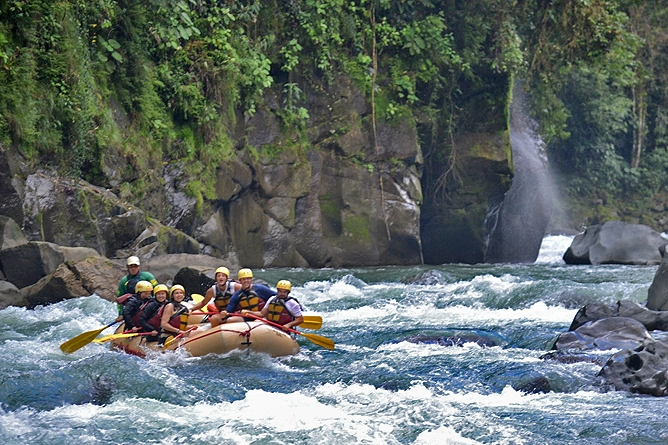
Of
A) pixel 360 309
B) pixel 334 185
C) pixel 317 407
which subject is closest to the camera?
pixel 317 407

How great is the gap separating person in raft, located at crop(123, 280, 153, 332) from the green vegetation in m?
4.35

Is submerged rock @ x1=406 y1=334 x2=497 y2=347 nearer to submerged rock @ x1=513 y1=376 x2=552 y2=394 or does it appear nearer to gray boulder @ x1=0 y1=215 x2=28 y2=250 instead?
submerged rock @ x1=513 y1=376 x2=552 y2=394

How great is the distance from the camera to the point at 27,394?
25.1ft

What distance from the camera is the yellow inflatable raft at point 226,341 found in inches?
372

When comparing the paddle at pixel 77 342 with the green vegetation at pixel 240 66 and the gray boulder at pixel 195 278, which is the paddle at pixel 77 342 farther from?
the green vegetation at pixel 240 66

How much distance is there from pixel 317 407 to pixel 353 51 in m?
12.2

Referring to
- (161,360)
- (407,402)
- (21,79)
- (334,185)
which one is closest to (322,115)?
(334,185)

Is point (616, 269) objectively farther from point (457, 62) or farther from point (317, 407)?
point (317, 407)

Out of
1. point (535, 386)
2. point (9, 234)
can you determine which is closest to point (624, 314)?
point (535, 386)

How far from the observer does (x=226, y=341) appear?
9453 mm

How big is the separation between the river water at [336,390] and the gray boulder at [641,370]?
0.15 metres

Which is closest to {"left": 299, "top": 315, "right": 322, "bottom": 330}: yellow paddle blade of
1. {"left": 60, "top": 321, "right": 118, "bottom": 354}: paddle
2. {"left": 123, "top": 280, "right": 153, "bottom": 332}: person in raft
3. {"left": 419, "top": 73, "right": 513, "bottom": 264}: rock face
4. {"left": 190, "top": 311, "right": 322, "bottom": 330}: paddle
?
{"left": 190, "top": 311, "right": 322, "bottom": 330}: paddle

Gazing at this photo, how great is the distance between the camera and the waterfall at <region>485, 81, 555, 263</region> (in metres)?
20.0

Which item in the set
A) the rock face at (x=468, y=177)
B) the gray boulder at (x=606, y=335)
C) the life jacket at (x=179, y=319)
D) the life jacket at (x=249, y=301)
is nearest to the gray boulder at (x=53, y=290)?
the life jacket at (x=179, y=319)
